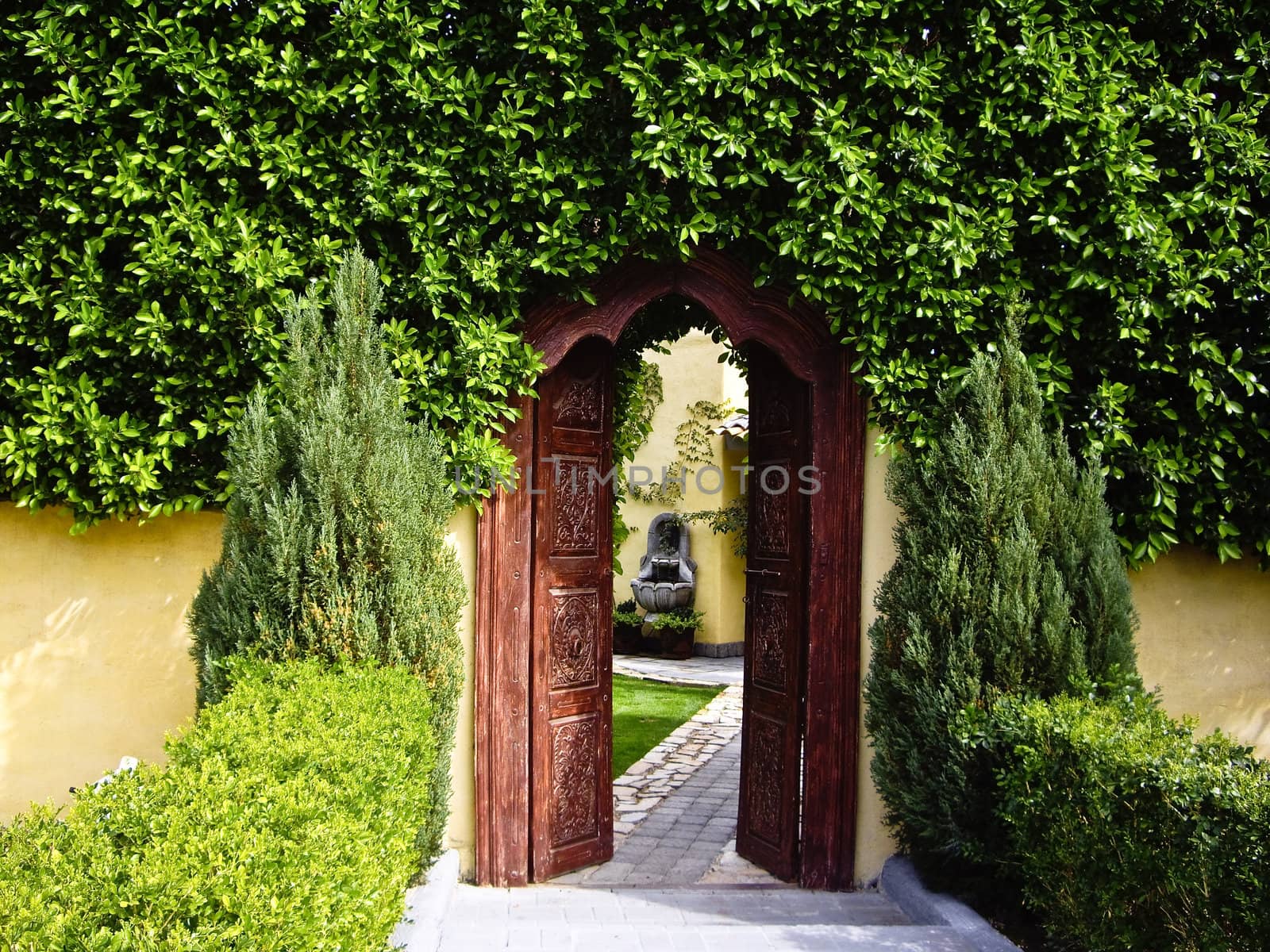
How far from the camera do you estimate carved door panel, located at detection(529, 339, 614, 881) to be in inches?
203

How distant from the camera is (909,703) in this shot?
444 centimetres

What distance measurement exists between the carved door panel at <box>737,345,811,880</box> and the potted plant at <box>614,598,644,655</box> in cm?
925

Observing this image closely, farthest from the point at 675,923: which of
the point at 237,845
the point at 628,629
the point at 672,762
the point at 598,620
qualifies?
the point at 628,629

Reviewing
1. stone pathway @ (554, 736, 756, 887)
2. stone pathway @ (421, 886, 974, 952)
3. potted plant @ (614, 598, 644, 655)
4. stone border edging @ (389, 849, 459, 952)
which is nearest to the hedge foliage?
stone border edging @ (389, 849, 459, 952)

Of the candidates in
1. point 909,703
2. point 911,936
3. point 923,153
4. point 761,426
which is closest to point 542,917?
point 911,936

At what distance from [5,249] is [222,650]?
7.94 feet

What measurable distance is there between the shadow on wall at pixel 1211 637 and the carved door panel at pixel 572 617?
9.25 feet

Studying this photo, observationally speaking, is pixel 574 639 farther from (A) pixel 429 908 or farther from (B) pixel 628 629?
(B) pixel 628 629

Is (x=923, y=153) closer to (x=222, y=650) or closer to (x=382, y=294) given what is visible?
(x=382, y=294)

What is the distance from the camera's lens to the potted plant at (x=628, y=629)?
15.1 metres

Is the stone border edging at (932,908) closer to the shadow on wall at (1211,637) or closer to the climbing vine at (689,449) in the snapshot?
the shadow on wall at (1211,637)

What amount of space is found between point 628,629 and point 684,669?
174cm

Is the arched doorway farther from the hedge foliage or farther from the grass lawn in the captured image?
the grass lawn

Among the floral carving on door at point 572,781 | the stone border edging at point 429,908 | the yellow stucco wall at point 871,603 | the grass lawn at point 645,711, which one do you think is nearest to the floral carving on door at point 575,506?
the floral carving on door at point 572,781
